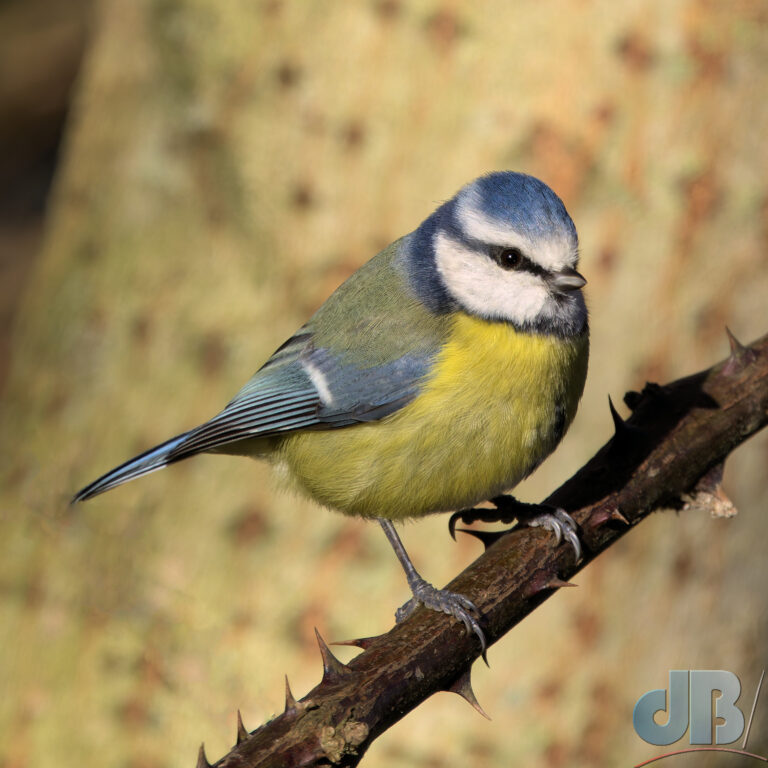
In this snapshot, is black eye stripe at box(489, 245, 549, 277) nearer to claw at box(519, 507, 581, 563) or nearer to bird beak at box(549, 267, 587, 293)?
bird beak at box(549, 267, 587, 293)

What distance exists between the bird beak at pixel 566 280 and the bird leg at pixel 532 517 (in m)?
0.55

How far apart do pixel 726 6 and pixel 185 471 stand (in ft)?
8.83

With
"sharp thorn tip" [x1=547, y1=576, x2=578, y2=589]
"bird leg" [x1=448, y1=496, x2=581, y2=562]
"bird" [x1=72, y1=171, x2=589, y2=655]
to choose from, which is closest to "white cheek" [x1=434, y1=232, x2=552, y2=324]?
"bird" [x1=72, y1=171, x2=589, y2=655]

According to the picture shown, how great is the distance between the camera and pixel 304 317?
3811 millimetres

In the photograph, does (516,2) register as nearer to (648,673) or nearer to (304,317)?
(304,317)

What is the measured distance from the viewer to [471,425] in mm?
2416

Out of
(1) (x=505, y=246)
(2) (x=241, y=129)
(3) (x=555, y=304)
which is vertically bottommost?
(3) (x=555, y=304)

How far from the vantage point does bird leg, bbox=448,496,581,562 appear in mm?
2094

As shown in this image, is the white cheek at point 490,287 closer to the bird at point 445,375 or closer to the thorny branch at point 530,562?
the bird at point 445,375

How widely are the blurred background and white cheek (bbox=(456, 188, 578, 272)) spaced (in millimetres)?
1147

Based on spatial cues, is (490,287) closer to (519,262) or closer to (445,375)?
(519,262)

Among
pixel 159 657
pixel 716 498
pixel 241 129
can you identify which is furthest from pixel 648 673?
pixel 241 129

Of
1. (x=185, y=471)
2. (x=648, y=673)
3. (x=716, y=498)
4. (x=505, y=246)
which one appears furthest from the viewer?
(x=185, y=471)

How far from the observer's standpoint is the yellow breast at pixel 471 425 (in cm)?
243
